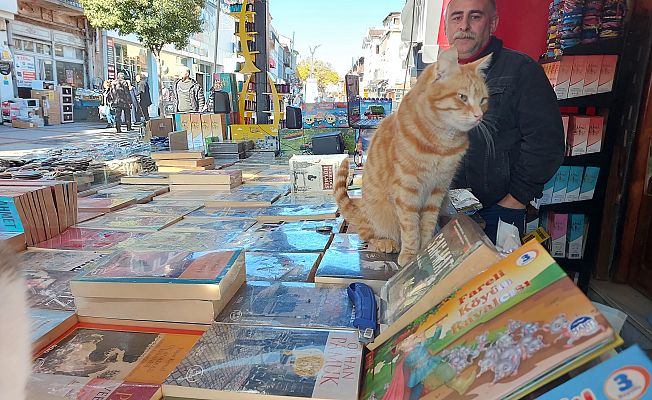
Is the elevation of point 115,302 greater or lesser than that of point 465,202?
lesser

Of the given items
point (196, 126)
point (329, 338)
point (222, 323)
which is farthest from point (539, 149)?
point (196, 126)

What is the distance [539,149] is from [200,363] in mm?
1517

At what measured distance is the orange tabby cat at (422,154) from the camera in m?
1.56

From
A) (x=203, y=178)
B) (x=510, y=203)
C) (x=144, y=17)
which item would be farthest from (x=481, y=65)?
(x=144, y=17)

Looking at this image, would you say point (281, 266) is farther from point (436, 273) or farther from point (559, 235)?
point (559, 235)

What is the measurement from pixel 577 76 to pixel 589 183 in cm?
68

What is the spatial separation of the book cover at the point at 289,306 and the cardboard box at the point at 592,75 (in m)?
2.14

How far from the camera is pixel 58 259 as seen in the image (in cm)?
183

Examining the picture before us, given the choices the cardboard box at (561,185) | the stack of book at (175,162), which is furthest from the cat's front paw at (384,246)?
the stack of book at (175,162)

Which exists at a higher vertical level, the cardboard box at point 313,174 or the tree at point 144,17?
the tree at point 144,17

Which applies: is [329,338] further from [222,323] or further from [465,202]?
[465,202]

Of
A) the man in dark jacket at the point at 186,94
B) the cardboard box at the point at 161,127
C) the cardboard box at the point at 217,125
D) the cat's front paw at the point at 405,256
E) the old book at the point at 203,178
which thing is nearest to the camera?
the cat's front paw at the point at 405,256

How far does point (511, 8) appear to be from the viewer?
2.37 metres

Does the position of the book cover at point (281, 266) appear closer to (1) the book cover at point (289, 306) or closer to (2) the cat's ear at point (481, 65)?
(1) the book cover at point (289, 306)
